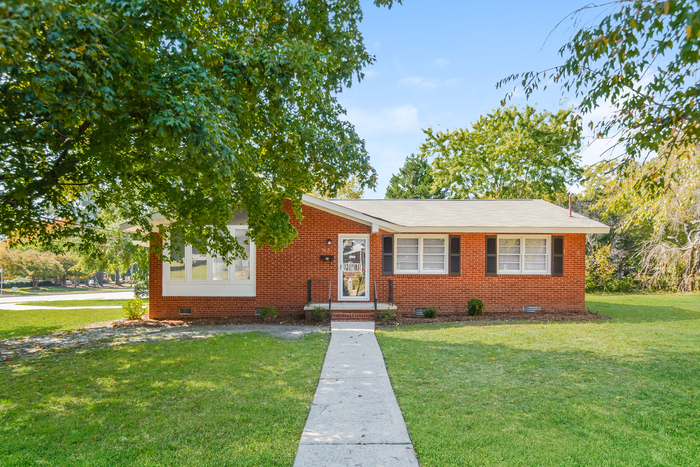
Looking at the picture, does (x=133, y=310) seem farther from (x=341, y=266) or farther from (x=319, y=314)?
(x=341, y=266)

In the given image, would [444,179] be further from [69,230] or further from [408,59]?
[69,230]

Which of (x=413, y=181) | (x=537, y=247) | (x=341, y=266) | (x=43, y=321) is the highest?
(x=413, y=181)

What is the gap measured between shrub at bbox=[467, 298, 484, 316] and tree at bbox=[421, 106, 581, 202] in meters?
19.2

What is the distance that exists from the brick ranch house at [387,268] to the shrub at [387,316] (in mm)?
162

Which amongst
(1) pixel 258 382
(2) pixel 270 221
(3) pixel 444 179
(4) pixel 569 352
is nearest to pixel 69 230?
(2) pixel 270 221

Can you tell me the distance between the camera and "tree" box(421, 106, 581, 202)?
2978 cm

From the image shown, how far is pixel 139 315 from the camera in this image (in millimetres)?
13070

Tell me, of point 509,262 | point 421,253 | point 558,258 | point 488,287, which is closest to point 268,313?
point 421,253

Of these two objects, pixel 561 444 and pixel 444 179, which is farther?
pixel 444 179

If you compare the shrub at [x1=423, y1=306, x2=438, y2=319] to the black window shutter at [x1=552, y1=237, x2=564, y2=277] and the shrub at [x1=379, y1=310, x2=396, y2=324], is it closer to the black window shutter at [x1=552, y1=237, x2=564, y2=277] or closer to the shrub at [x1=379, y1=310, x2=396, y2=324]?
the shrub at [x1=379, y1=310, x2=396, y2=324]

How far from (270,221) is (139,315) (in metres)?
7.50

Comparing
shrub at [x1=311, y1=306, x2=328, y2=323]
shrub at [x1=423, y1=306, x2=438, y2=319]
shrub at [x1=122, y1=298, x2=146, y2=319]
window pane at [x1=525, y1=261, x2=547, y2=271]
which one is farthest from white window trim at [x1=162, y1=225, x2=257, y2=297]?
window pane at [x1=525, y1=261, x2=547, y2=271]

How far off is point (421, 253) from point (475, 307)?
2.40m

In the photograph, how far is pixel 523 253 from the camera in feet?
45.2
